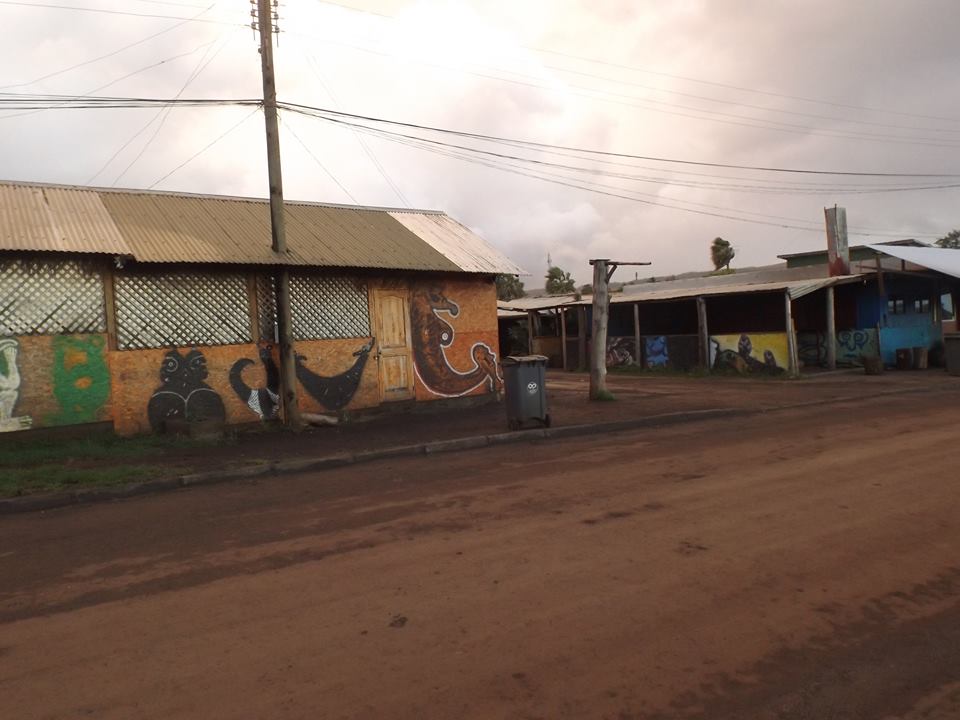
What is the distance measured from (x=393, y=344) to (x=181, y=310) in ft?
14.0

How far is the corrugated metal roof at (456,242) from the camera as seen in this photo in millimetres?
15742

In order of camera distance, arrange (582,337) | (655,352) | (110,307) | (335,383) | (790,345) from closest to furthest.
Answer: (110,307) < (335,383) < (790,345) < (655,352) < (582,337)

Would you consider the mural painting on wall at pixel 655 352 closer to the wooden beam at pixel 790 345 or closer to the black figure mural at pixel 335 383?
the wooden beam at pixel 790 345

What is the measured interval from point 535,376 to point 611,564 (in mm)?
6961

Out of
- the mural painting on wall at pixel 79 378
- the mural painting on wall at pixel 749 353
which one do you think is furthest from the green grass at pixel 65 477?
the mural painting on wall at pixel 749 353

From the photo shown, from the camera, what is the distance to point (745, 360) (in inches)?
858

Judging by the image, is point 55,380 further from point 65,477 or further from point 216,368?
point 65,477

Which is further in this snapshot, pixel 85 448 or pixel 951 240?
pixel 951 240

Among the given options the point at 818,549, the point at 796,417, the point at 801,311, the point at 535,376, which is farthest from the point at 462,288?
the point at 801,311

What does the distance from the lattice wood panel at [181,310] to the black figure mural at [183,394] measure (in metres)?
0.32

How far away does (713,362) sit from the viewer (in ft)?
74.8

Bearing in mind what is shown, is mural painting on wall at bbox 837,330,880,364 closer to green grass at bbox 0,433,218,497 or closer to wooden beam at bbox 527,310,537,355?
wooden beam at bbox 527,310,537,355

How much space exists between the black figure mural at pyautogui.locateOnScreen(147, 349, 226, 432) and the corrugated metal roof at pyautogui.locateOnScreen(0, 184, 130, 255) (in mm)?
2067

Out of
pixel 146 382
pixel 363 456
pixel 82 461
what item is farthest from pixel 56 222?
pixel 363 456
